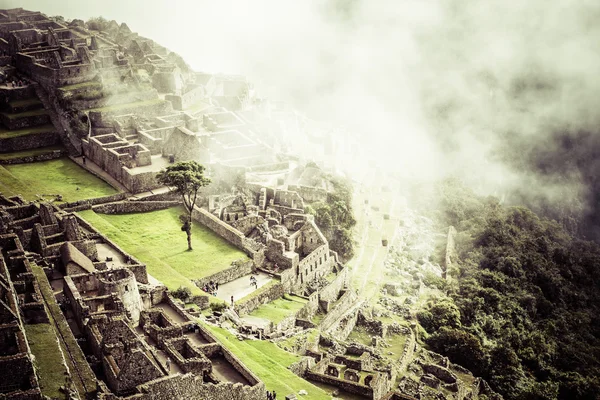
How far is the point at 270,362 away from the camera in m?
37.6

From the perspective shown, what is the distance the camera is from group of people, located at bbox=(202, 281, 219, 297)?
4494 cm

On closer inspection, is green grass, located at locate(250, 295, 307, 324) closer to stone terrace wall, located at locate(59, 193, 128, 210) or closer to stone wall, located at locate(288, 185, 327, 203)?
stone wall, located at locate(288, 185, 327, 203)

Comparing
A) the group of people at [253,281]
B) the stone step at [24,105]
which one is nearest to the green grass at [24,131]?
the stone step at [24,105]

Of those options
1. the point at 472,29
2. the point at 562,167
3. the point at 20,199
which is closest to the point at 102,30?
the point at 20,199

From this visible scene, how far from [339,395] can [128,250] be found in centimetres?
1777

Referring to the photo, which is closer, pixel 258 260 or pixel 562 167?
pixel 258 260

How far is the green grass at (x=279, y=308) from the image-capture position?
1741 inches

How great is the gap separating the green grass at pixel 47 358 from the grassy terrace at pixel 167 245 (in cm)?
1465

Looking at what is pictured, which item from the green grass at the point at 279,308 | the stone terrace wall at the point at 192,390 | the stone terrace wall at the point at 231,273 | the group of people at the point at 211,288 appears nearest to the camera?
the stone terrace wall at the point at 192,390

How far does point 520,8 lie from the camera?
180625 mm

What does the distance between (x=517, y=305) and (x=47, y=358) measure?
156 ft

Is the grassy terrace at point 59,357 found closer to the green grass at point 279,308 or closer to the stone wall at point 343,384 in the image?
the stone wall at point 343,384

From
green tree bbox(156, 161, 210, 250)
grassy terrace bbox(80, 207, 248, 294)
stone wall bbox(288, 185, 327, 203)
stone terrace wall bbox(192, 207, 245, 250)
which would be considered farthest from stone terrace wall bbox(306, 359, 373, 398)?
stone wall bbox(288, 185, 327, 203)

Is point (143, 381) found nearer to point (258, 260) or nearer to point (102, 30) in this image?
point (258, 260)
